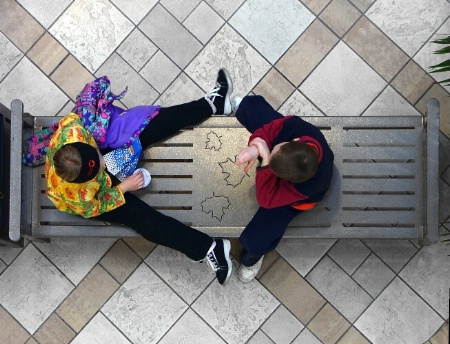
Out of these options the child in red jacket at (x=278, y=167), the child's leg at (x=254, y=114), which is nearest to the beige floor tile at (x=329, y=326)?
the child in red jacket at (x=278, y=167)

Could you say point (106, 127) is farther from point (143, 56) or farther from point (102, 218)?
point (143, 56)

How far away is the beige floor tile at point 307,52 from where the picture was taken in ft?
11.7

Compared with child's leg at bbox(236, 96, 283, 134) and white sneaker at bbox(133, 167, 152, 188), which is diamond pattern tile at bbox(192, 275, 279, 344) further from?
child's leg at bbox(236, 96, 283, 134)

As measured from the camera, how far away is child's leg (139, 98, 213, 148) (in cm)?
302

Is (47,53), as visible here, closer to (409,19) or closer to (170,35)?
(170,35)

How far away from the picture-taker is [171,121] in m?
3.03

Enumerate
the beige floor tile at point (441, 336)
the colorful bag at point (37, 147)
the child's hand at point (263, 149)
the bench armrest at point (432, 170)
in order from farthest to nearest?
the beige floor tile at point (441, 336) → the colorful bag at point (37, 147) → the bench armrest at point (432, 170) → the child's hand at point (263, 149)

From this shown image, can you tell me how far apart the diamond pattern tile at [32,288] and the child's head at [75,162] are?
3.59ft

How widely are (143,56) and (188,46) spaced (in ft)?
0.95

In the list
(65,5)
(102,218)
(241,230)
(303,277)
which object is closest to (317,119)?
(241,230)

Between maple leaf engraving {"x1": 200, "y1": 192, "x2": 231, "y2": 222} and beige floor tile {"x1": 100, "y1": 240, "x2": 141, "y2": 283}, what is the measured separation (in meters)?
0.72

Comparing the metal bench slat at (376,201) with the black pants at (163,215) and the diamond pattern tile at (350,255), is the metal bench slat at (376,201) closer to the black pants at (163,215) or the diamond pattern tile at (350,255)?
the diamond pattern tile at (350,255)

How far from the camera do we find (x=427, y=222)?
2928 mm

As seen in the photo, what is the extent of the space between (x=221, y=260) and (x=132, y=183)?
0.67m
